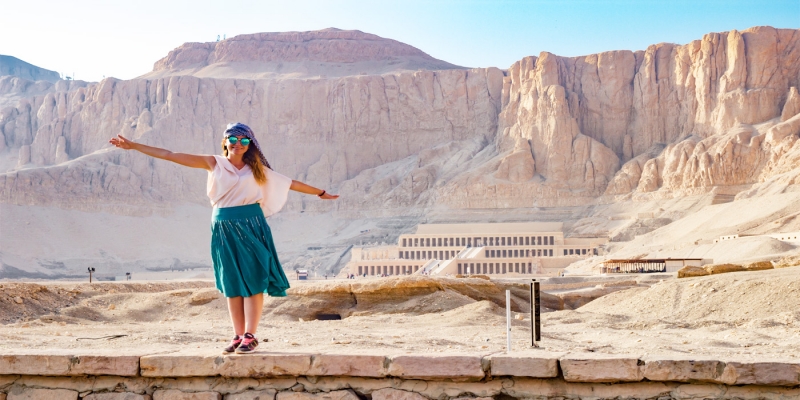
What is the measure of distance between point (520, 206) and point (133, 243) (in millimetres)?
34934

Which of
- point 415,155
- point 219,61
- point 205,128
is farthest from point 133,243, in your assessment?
point 219,61

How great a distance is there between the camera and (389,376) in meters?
6.41

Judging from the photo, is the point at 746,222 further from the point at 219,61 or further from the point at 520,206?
the point at 219,61

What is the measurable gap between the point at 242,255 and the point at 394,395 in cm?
155

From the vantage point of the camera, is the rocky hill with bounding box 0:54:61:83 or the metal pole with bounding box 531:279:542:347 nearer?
the metal pole with bounding box 531:279:542:347

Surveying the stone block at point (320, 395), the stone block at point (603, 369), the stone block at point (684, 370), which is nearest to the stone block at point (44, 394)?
the stone block at point (320, 395)

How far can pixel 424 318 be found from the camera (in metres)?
16.5

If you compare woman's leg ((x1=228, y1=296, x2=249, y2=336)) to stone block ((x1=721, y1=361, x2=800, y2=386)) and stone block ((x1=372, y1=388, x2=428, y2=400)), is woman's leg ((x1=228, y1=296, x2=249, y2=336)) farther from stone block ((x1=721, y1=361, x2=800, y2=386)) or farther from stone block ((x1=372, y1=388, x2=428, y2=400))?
stone block ((x1=721, y1=361, x2=800, y2=386))

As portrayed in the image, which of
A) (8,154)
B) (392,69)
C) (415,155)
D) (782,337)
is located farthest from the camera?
(392,69)

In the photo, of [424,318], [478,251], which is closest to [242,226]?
[424,318]

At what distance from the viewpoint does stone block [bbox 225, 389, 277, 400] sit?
6.50 metres

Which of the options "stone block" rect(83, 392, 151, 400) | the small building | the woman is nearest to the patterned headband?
the woman

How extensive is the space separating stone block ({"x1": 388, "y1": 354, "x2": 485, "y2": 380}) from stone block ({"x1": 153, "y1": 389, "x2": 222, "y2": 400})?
1.27 metres

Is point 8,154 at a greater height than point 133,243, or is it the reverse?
point 8,154
